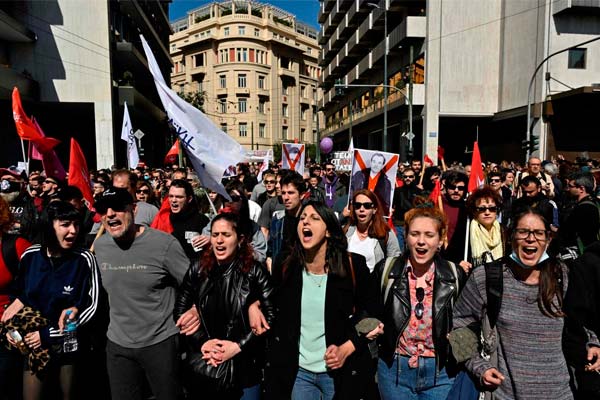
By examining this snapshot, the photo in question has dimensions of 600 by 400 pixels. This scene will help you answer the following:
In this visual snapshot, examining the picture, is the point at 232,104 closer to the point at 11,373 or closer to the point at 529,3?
the point at 529,3

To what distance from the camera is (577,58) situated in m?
24.1

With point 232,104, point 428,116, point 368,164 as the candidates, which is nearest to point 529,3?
point 428,116

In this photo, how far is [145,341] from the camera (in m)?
3.04

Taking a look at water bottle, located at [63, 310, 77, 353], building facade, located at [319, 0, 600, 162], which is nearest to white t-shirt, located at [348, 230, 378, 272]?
water bottle, located at [63, 310, 77, 353]

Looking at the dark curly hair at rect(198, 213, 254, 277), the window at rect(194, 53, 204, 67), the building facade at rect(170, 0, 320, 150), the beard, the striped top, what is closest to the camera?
the striped top

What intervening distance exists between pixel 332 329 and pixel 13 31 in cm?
2345

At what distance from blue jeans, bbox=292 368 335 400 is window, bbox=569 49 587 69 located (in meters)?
26.8

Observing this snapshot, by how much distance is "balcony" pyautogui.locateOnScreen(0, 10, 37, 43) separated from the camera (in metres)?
19.3

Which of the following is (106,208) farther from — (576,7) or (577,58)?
(577,58)

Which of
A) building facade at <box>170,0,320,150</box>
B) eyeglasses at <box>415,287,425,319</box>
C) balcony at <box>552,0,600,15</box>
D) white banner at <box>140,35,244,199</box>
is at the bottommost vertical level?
eyeglasses at <box>415,287,425,319</box>

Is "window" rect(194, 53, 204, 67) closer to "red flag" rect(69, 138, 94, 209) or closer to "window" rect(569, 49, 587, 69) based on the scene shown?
"window" rect(569, 49, 587, 69)

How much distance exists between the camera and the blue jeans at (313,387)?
2719 millimetres

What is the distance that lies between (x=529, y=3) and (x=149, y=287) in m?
28.1

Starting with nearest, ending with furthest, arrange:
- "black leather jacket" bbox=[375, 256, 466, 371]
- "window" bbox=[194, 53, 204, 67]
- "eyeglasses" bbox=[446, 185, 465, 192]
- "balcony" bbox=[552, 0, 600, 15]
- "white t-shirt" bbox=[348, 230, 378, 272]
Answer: "black leather jacket" bbox=[375, 256, 466, 371] < "white t-shirt" bbox=[348, 230, 378, 272] < "eyeglasses" bbox=[446, 185, 465, 192] < "balcony" bbox=[552, 0, 600, 15] < "window" bbox=[194, 53, 204, 67]
